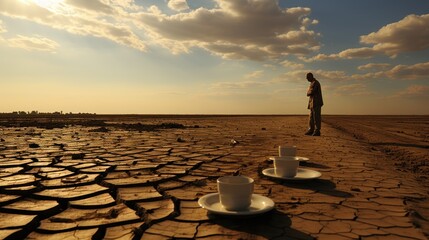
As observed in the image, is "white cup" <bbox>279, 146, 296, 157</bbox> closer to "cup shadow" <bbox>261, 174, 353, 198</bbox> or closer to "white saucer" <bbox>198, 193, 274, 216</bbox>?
"cup shadow" <bbox>261, 174, 353, 198</bbox>

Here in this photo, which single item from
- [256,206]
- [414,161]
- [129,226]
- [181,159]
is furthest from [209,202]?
[414,161]

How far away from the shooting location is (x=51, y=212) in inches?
84.6

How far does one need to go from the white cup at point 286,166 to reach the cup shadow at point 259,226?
75cm

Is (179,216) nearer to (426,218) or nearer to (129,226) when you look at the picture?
(129,226)

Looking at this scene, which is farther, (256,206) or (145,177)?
(145,177)

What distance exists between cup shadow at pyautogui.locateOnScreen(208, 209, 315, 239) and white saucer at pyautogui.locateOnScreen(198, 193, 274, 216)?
2.1 inches

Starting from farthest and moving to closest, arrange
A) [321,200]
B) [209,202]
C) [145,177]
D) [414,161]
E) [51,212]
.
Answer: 1. [414,161]
2. [145,177]
3. [321,200]
4. [51,212]
5. [209,202]

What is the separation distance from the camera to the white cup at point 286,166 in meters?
2.71

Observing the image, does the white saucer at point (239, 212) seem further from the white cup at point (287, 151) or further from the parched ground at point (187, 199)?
the white cup at point (287, 151)

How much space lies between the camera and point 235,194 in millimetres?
1810

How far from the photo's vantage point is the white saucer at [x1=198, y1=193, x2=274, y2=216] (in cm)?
177

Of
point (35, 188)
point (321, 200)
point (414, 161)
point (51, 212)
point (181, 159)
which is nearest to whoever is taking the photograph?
point (51, 212)

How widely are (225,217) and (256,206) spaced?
19 centimetres

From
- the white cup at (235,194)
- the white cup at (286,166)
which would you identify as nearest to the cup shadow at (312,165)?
the white cup at (286,166)
